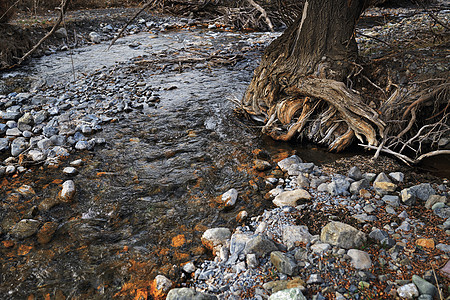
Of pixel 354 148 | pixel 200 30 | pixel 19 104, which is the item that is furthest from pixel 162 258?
pixel 200 30

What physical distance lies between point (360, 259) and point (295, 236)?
60cm

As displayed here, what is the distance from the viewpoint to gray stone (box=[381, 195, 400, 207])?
129 inches

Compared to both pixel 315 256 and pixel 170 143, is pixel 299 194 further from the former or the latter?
pixel 170 143

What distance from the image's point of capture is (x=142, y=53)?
997cm

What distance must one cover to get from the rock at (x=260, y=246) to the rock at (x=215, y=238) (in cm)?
32

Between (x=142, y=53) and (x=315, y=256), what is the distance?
29.4 ft

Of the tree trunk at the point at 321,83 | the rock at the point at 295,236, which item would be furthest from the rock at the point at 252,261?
the tree trunk at the point at 321,83

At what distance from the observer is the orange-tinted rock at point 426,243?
2.66 m

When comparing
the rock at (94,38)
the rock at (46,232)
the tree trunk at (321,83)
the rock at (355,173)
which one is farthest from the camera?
the rock at (94,38)

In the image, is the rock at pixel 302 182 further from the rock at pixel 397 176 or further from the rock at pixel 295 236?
the rock at pixel 397 176

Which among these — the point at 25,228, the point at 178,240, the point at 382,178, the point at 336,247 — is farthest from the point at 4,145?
the point at 382,178

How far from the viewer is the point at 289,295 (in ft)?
7.41

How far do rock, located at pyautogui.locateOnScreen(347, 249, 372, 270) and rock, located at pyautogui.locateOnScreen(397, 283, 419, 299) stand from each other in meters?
0.28

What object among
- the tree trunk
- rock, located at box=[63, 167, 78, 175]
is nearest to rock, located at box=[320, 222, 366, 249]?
the tree trunk
